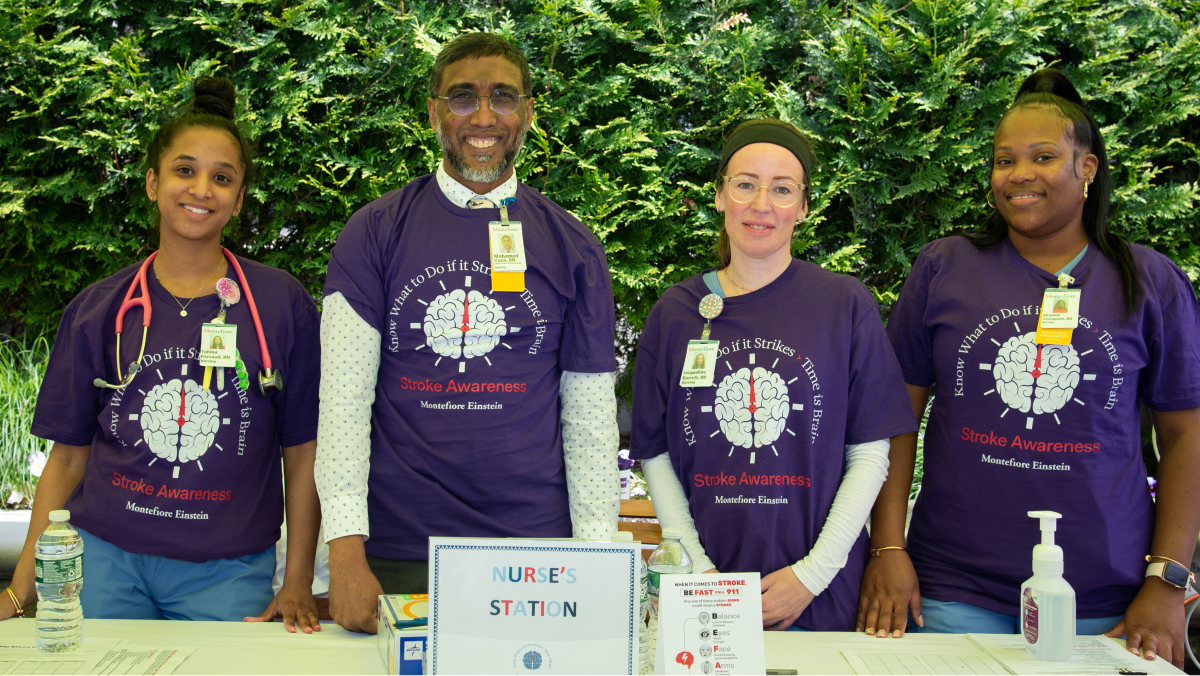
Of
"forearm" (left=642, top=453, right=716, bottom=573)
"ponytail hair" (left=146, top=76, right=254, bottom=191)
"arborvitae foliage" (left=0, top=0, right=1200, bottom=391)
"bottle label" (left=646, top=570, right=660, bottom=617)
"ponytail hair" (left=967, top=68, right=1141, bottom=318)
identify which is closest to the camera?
"bottle label" (left=646, top=570, right=660, bottom=617)

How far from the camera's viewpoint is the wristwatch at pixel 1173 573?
1846mm

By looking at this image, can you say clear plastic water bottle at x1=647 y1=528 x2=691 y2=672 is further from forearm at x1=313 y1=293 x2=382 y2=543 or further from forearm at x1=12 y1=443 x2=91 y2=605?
forearm at x1=12 y1=443 x2=91 y2=605

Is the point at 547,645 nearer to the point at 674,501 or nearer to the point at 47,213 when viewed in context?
the point at 674,501

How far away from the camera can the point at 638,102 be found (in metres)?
3.66

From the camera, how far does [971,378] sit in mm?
1998

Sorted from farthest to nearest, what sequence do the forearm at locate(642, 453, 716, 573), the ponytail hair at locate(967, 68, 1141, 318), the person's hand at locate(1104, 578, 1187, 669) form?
1. the ponytail hair at locate(967, 68, 1141, 318)
2. the forearm at locate(642, 453, 716, 573)
3. the person's hand at locate(1104, 578, 1187, 669)

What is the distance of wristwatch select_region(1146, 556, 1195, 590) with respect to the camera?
1846 millimetres

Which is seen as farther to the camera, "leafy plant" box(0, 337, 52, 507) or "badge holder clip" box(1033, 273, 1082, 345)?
"leafy plant" box(0, 337, 52, 507)

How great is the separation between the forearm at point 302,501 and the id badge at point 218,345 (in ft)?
0.94

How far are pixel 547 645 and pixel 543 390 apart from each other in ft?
2.40

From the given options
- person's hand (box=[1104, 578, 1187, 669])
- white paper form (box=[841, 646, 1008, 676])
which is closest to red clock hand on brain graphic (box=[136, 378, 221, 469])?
white paper form (box=[841, 646, 1008, 676])

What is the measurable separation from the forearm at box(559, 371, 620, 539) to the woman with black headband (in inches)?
5.2

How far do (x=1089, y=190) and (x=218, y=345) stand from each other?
215cm

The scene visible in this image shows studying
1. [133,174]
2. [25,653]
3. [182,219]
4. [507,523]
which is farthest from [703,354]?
[133,174]
